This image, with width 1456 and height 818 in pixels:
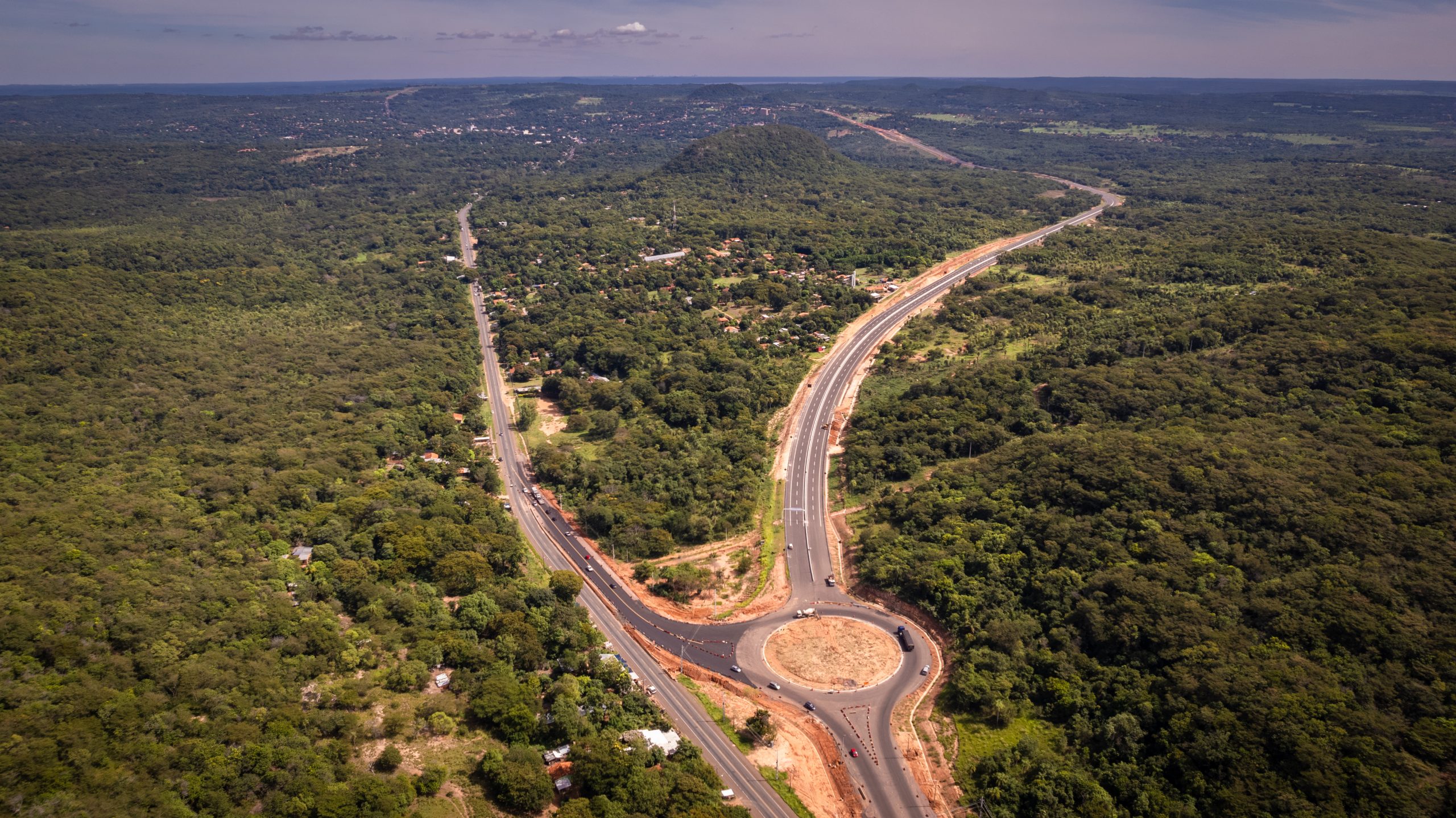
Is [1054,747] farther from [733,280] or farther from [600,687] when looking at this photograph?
[733,280]

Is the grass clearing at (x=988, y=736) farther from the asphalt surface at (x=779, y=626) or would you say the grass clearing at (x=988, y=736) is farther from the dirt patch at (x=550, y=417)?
the dirt patch at (x=550, y=417)

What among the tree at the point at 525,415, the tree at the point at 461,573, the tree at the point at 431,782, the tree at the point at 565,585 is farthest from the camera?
the tree at the point at 525,415

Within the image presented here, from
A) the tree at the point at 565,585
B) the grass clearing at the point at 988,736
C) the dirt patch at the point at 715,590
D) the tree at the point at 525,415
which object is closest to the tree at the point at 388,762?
the tree at the point at 565,585

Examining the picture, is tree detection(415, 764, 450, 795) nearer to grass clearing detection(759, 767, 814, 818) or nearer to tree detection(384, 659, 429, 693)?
tree detection(384, 659, 429, 693)

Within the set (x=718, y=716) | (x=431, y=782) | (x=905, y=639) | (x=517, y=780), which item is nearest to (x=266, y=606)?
(x=431, y=782)

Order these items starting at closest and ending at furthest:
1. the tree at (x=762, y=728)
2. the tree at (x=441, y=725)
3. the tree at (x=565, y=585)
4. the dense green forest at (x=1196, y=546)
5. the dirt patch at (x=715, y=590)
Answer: the dense green forest at (x=1196, y=546), the tree at (x=441, y=725), the tree at (x=762, y=728), the tree at (x=565, y=585), the dirt patch at (x=715, y=590)

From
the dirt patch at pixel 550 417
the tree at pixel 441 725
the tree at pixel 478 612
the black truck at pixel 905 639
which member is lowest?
the black truck at pixel 905 639

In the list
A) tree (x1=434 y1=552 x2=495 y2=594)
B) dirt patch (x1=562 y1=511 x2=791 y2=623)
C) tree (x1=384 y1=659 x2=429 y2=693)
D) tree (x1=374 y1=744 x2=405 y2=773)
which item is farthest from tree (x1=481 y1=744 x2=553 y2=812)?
dirt patch (x1=562 y1=511 x2=791 y2=623)
